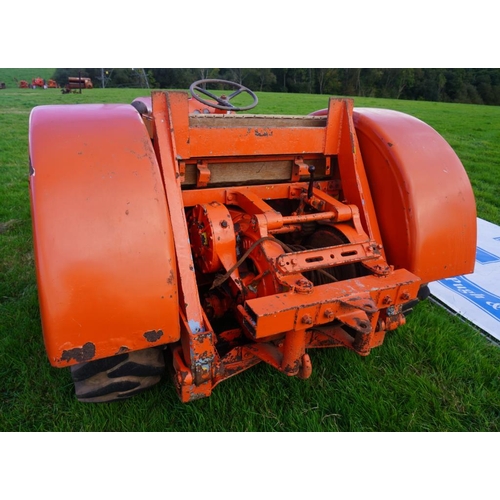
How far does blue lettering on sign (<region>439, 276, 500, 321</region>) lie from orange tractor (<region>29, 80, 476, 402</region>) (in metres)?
1.10

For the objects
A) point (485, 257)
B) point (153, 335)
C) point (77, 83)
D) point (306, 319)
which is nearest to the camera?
point (153, 335)

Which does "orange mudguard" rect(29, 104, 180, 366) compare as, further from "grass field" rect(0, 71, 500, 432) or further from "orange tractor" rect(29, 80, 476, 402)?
"grass field" rect(0, 71, 500, 432)

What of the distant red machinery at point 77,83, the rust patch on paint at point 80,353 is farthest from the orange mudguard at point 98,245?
the distant red machinery at point 77,83

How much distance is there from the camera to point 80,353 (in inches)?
65.4

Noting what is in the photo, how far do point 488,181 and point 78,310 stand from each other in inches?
311

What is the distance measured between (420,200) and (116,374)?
191 cm

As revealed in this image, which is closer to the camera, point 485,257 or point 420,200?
point 420,200

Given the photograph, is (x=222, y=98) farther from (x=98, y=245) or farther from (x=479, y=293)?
(x=479, y=293)

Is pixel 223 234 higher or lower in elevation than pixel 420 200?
lower

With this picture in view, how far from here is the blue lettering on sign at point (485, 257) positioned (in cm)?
421

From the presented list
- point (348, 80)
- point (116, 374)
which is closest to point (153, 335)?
point (116, 374)

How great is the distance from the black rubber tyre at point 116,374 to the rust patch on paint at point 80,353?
0.28m

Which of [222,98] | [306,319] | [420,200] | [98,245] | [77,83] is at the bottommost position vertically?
[306,319]

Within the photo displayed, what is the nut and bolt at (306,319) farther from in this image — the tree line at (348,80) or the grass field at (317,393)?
the tree line at (348,80)
